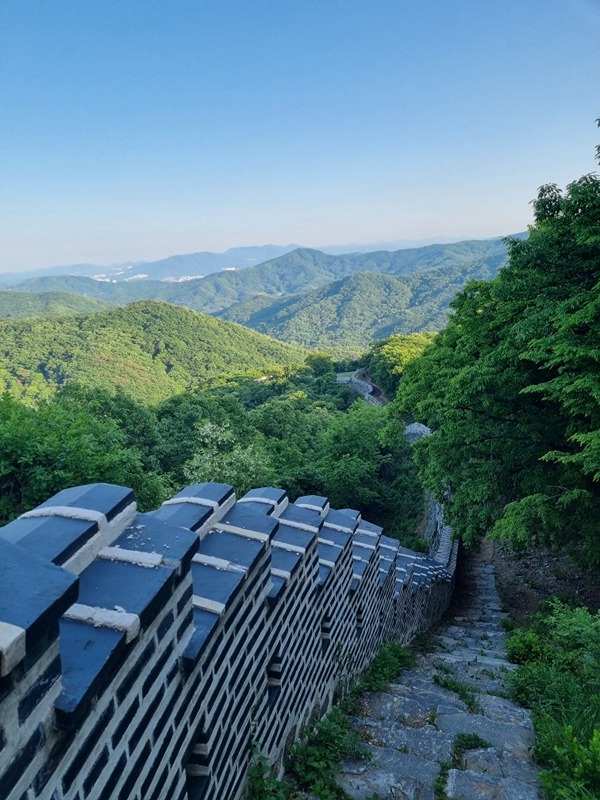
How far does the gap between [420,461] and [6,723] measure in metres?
10.4

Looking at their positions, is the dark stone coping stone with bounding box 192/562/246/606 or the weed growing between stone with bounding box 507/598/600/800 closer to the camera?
the dark stone coping stone with bounding box 192/562/246/606

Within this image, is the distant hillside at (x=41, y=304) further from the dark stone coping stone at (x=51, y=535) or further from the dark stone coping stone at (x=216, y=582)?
the dark stone coping stone at (x=51, y=535)

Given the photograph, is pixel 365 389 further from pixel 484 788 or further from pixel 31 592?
pixel 31 592

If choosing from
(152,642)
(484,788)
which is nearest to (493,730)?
(484,788)

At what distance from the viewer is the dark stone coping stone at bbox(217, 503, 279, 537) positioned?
2695mm

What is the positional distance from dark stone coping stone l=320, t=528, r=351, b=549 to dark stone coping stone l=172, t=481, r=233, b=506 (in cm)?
177

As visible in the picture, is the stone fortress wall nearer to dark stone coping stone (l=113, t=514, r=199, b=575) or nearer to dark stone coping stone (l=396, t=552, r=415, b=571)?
dark stone coping stone (l=113, t=514, r=199, b=575)

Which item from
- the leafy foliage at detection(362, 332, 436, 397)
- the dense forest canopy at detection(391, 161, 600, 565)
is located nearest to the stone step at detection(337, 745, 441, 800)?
the dense forest canopy at detection(391, 161, 600, 565)

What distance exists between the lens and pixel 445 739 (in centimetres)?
375

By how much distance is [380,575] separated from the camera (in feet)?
19.8

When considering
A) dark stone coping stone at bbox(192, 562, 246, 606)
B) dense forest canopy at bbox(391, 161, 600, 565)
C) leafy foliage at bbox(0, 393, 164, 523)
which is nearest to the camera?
dark stone coping stone at bbox(192, 562, 246, 606)

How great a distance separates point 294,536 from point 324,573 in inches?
28.2

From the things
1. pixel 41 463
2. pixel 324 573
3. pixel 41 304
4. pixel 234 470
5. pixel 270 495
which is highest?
pixel 41 304

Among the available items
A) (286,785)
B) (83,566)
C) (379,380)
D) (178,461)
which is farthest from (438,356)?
(379,380)
